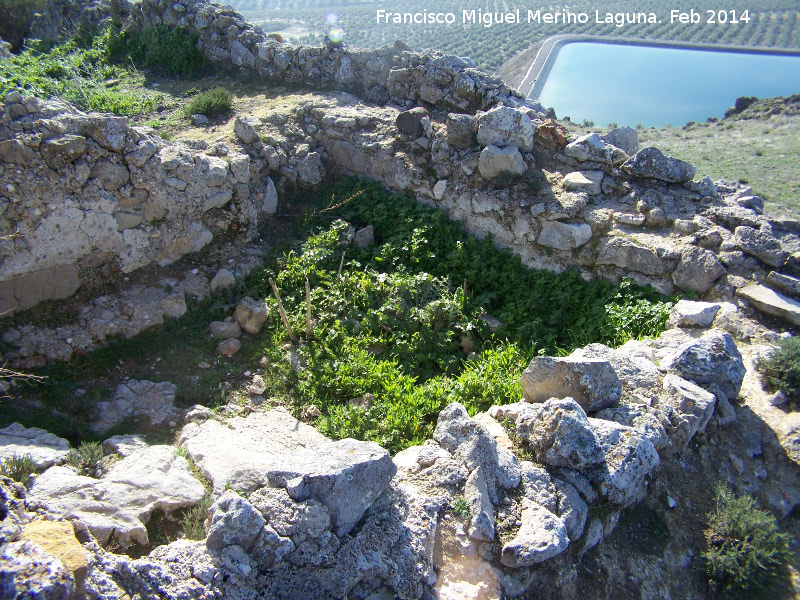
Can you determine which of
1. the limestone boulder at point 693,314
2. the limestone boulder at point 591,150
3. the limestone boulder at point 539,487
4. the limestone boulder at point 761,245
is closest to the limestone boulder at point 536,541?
the limestone boulder at point 539,487

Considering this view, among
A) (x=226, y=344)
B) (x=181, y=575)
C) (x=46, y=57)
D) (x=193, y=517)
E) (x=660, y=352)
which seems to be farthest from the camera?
(x=46, y=57)

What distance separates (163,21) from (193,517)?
1262 cm

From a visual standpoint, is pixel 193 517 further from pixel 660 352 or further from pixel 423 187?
pixel 423 187

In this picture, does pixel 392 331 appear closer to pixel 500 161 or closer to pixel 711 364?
pixel 500 161

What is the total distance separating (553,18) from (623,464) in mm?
33502

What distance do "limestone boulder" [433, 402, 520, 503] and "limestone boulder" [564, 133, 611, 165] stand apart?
5.42 m

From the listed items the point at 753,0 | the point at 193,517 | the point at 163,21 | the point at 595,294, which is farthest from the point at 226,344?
the point at 753,0

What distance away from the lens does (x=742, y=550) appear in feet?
13.1

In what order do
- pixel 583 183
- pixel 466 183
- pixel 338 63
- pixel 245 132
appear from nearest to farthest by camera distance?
pixel 583 183
pixel 466 183
pixel 245 132
pixel 338 63

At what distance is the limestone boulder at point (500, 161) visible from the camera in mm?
7941

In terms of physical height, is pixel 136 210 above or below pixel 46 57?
below

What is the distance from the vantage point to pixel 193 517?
3.94 metres

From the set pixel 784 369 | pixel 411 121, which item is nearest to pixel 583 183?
pixel 411 121

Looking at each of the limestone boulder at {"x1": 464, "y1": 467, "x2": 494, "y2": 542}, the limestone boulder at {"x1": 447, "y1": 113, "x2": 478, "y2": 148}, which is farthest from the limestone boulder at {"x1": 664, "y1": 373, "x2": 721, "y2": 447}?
the limestone boulder at {"x1": 447, "y1": 113, "x2": 478, "y2": 148}
